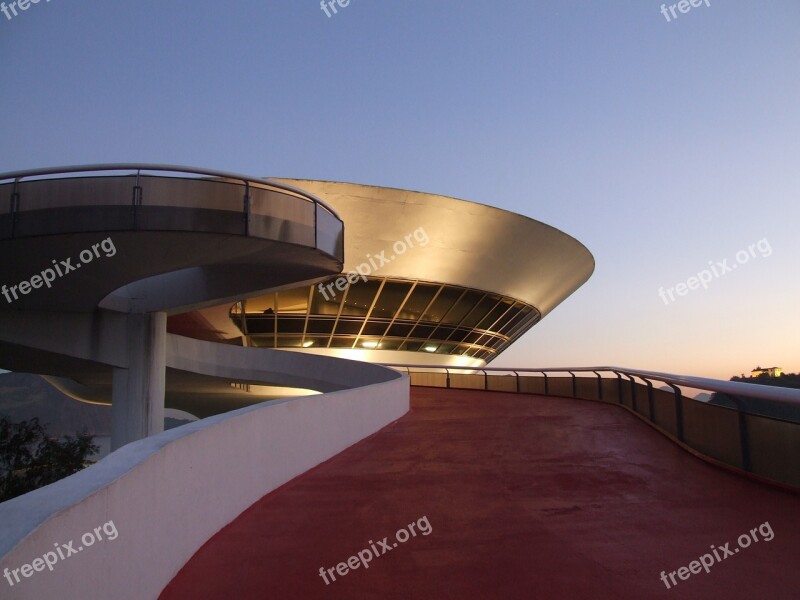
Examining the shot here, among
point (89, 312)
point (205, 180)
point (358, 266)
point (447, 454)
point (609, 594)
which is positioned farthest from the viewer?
point (358, 266)

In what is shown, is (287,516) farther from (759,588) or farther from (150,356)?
(150,356)

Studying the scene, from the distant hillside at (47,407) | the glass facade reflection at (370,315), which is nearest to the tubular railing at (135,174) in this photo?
the glass facade reflection at (370,315)

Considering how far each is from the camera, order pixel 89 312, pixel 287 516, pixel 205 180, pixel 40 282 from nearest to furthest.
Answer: pixel 287 516
pixel 205 180
pixel 40 282
pixel 89 312

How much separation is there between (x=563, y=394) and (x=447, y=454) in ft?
38.5

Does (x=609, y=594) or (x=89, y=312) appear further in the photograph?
(x=89, y=312)

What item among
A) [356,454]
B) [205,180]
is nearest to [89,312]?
[205,180]

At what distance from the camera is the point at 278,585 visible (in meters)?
4.41

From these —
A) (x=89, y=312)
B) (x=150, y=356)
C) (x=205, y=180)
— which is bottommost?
(x=150, y=356)
